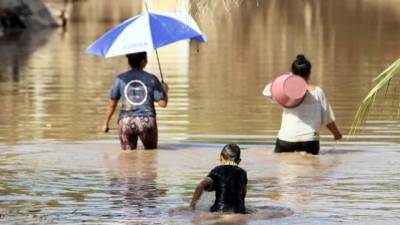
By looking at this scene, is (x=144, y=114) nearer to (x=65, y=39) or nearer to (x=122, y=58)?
(x=122, y=58)

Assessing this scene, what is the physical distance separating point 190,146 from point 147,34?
1756 mm

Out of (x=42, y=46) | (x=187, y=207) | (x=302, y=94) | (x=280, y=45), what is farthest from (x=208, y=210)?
(x=42, y=46)

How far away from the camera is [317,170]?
13.6 meters

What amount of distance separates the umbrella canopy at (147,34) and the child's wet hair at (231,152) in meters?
4.30

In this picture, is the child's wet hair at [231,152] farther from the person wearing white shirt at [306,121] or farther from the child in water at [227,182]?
the person wearing white shirt at [306,121]

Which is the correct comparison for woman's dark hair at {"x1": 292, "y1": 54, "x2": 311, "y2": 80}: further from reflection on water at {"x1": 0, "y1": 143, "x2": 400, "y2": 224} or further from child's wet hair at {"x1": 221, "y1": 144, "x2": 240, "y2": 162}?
child's wet hair at {"x1": 221, "y1": 144, "x2": 240, "y2": 162}

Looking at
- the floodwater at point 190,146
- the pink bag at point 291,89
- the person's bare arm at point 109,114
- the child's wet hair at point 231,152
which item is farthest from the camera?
the person's bare arm at point 109,114

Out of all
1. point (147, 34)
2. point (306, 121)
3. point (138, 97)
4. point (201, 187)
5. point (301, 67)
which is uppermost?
point (147, 34)

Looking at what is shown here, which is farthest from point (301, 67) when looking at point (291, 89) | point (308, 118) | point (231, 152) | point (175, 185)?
point (231, 152)

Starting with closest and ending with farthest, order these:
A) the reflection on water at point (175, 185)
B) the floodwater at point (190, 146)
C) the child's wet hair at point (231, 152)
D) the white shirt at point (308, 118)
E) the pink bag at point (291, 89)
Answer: the child's wet hair at point (231, 152) < the reflection on water at point (175, 185) < the floodwater at point (190, 146) < the pink bag at point (291, 89) < the white shirt at point (308, 118)

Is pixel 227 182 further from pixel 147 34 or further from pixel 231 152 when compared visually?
pixel 147 34

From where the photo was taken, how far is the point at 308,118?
48.1 ft

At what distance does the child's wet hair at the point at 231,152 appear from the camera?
10.3 metres

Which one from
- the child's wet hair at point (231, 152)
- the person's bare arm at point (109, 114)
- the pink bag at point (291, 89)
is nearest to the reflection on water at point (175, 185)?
the person's bare arm at point (109, 114)
